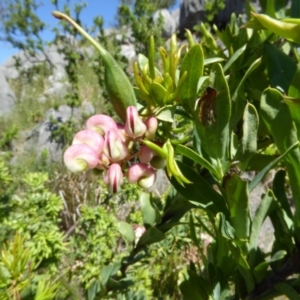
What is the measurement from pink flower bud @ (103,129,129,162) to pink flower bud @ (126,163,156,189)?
0.9 inches

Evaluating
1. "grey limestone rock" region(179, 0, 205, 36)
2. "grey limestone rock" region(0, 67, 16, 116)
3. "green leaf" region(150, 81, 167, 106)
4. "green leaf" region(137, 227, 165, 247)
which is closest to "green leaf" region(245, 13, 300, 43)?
"green leaf" region(150, 81, 167, 106)

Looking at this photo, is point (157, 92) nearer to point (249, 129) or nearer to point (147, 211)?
point (249, 129)

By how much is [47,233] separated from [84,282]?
333 millimetres

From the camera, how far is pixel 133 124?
0.36 meters

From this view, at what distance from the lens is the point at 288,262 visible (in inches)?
19.2

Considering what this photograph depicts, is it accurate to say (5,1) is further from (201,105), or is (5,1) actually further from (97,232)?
(201,105)

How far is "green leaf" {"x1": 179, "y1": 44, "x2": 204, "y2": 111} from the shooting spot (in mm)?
373

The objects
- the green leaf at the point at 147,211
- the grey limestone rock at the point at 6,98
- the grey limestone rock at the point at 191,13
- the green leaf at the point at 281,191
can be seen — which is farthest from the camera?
the grey limestone rock at the point at 191,13

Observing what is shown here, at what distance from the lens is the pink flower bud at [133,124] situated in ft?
1.19

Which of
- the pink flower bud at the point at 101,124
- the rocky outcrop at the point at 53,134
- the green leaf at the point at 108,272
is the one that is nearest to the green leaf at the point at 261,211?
the pink flower bud at the point at 101,124

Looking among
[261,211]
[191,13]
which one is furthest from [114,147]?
[191,13]

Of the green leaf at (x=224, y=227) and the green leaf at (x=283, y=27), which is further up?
the green leaf at (x=283, y=27)

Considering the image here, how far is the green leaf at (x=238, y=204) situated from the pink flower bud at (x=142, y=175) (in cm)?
8

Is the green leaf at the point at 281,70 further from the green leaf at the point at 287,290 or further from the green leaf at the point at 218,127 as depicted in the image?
the green leaf at the point at 287,290
